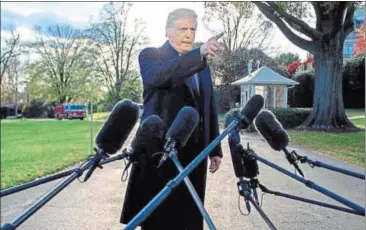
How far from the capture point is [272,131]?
0.74 meters

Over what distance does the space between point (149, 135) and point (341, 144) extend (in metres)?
0.52

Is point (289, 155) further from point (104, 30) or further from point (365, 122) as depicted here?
point (104, 30)

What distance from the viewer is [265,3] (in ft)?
3.35

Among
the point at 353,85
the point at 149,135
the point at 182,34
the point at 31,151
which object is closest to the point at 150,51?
the point at 182,34

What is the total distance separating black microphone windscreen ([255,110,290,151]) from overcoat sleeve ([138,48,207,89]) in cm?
15

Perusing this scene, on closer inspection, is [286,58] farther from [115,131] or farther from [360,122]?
[115,131]

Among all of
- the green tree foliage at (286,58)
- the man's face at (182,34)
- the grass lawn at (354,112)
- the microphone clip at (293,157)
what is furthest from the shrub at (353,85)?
the man's face at (182,34)

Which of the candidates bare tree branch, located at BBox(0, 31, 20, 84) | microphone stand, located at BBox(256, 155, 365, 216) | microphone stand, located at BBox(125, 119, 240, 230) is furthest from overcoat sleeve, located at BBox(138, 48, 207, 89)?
bare tree branch, located at BBox(0, 31, 20, 84)

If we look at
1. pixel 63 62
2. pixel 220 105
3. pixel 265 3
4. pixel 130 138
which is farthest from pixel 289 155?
pixel 63 62

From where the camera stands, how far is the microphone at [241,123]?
673 mm

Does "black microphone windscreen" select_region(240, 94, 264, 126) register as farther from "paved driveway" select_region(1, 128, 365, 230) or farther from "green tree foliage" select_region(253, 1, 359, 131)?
"green tree foliage" select_region(253, 1, 359, 131)

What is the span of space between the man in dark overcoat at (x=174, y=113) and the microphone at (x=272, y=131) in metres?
0.09

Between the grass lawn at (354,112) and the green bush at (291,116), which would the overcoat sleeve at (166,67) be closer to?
the green bush at (291,116)

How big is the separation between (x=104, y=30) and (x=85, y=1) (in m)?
0.18
